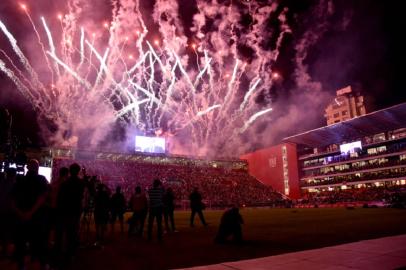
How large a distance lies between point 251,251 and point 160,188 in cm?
395

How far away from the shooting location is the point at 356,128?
64938 mm

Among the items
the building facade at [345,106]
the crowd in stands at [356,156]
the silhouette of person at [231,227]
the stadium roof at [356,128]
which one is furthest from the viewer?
the building facade at [345,106]

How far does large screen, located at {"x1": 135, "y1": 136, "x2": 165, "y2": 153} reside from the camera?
53688 millimetres

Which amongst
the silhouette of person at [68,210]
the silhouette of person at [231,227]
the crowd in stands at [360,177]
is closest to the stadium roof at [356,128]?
the crowd in stands at [360,177]

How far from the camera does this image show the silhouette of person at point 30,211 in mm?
5750

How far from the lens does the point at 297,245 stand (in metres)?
8.79

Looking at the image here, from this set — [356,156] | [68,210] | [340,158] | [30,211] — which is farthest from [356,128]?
[30,211]

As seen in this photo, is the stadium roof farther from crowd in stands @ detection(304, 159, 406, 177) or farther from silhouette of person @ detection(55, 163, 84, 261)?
silhouette of person @ detection(55, 163, 84, 261)

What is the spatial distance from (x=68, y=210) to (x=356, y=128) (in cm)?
6729

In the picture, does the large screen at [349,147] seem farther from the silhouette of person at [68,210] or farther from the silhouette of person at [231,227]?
the silhouette of person at [68,210]

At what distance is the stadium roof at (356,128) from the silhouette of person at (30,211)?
2331 inches

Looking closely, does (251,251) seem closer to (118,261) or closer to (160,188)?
(118,261)

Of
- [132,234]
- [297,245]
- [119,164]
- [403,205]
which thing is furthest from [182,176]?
[297,245]

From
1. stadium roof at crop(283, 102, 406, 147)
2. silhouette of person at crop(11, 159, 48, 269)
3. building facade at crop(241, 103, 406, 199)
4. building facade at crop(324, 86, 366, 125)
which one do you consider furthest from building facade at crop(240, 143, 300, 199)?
silhouette of person at crop(11, 159, 48, 269)
